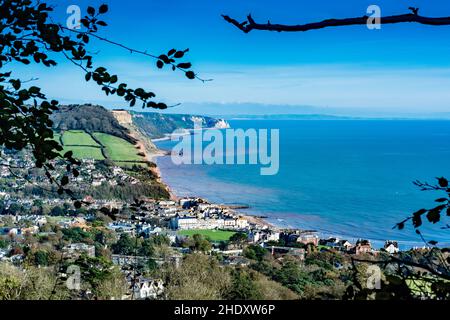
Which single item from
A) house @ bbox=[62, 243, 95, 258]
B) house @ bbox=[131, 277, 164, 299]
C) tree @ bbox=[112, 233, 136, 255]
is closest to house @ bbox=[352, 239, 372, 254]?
tree @ bbox=[112, 233, 136, 255]

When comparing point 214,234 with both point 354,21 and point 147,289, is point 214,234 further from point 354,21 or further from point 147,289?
point 354,21

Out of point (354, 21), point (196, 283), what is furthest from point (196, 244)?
point (354, 21)

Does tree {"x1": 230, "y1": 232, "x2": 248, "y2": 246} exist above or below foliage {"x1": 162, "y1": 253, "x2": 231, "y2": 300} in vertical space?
below

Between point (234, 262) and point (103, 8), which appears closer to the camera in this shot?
point (103, 8)

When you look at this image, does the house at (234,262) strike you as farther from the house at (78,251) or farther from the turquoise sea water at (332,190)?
the turquoise sea water at (332,190)

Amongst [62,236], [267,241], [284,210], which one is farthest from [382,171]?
[62,236]

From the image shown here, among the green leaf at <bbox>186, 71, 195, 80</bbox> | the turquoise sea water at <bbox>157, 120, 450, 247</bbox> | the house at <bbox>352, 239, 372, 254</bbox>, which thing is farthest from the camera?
the turquoise sea water at <bbox>157, 120, 450, 247</bbox>

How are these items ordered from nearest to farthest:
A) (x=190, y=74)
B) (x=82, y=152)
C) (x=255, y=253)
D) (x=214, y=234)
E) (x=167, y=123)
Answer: (x=190, y=74) < (x=255, y=253) < (x=82, y=152) < (x=214, y=234) < (x=167, y=123)

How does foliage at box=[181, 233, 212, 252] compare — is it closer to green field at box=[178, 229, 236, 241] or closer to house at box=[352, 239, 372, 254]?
green field at box=[178, 229, 236, 241]

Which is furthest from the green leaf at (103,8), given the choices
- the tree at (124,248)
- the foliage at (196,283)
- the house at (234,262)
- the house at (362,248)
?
the house at (362,248)
